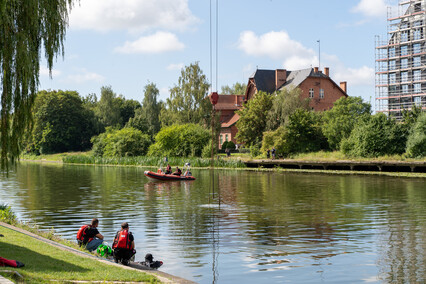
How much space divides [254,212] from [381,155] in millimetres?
29065

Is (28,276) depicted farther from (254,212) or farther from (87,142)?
(87,142)

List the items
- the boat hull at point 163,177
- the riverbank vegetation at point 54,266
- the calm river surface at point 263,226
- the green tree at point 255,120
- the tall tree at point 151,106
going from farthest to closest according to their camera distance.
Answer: the tall tree at point 151,106 → the green tree at point 255,120 → the boat hull at point 163,177 → the calm river surface at point 263,226 → the riverbank vegetation at point 54,266

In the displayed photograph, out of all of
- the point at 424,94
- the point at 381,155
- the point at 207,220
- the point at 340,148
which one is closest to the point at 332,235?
the point at 207,220

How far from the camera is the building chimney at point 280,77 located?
84.8m

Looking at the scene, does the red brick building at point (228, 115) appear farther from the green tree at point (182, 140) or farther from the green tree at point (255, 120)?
the green tree at point (255, 120)

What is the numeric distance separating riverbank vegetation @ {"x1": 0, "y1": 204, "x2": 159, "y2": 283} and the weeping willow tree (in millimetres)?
2850

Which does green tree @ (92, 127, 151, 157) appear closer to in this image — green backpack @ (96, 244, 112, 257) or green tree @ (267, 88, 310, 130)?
green tree @ (267, 88, 310, 130)

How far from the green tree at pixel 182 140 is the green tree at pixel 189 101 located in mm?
5015

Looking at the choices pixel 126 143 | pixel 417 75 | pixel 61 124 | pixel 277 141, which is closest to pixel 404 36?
pixel 417 75

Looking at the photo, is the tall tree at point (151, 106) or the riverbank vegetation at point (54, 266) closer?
the riverbank vegetation at point (54, 266)

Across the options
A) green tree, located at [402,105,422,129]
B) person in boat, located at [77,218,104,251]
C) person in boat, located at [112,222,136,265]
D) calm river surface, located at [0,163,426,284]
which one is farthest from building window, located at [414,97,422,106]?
person in boat, located at [112,222,136,265]

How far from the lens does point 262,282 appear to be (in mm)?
11750

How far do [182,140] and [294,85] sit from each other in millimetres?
18313

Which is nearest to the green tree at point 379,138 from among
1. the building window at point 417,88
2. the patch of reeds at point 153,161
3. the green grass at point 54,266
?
the patch of reeds at point 153,161
